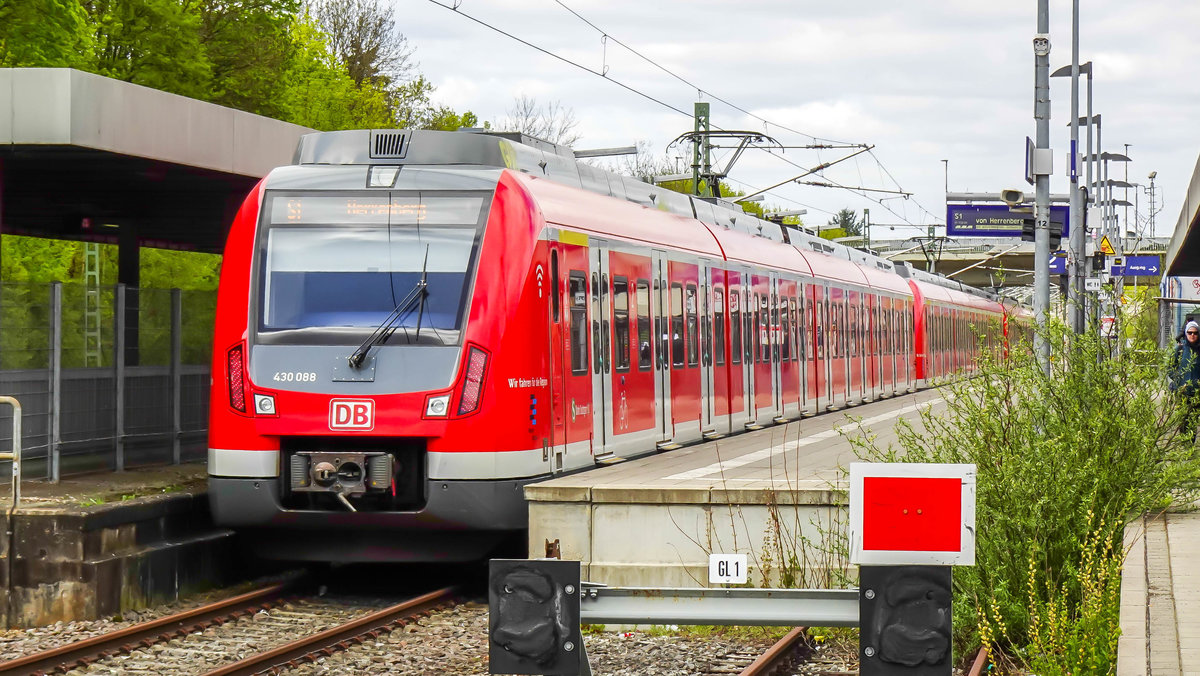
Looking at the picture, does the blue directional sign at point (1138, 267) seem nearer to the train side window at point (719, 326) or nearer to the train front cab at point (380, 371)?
the train side window at point (719, 326)

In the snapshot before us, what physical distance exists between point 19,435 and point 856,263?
23.2 metres

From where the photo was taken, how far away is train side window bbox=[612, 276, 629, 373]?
1512cm

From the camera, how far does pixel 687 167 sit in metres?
79.7

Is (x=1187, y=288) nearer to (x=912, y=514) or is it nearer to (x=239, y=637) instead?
(x=239, y=637)

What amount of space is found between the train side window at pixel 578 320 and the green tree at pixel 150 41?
1068 inches

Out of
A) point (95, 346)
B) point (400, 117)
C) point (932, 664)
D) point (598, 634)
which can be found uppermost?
point (400, 117)

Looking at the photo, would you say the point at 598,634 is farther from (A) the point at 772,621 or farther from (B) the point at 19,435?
(A) the point at 772,621

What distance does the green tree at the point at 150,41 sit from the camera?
128 feet

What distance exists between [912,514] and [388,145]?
857cm

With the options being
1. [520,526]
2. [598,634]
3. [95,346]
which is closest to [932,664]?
[598,634]

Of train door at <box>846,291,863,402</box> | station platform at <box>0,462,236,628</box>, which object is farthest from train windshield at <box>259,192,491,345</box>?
train door at <box>846,291,863,402</box>

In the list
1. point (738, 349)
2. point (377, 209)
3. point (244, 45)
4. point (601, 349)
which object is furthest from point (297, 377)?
point (244, 45)

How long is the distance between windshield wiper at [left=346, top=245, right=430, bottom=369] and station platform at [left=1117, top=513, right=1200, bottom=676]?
524cm

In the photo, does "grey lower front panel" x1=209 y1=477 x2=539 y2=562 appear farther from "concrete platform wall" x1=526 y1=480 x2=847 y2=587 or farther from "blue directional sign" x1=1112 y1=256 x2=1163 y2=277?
"blue directional sign" x1=1112 y1=256 x2=1163 y2=277
